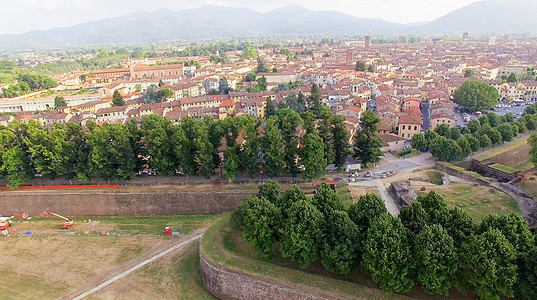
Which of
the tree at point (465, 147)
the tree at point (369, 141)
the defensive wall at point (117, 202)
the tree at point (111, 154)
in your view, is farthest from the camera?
the tree at point (465, 147)

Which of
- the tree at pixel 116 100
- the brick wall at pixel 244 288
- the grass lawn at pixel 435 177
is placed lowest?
the brick wall at pixel 244 288

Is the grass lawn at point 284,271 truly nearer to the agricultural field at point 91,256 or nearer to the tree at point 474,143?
the agricultural field at point 91,256

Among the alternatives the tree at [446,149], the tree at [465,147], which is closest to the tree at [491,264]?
the tree at [446,149]

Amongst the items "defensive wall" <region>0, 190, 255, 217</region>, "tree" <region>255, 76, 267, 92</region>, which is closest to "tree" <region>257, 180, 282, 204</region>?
"defensive wall" <region>0, 190, 255, 217</region>

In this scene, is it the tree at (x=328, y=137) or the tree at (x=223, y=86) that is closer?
the tree at (x=328, y=137)

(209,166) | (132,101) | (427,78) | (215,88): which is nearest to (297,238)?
(209,166)

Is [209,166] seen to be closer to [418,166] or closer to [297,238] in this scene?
[297,238]
